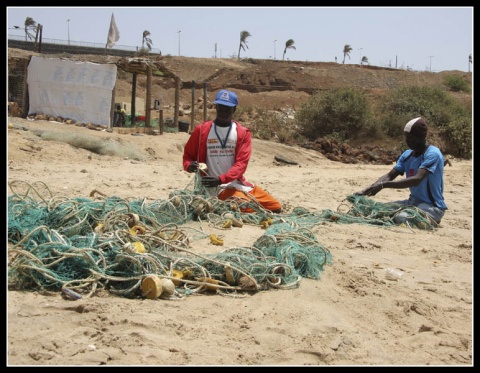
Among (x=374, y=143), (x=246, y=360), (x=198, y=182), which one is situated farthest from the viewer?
(x=374, y=143)

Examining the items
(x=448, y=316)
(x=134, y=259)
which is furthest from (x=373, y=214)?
(x=134, y=259)

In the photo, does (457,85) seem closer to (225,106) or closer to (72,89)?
(72,89)

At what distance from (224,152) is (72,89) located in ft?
→ 36.1

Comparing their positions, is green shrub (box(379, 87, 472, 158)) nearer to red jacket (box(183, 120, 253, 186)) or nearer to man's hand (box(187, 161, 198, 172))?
red jacket (box(183, 120, 253, 186))

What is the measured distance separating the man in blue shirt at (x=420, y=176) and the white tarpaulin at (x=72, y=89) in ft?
35.5

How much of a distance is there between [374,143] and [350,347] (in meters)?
18.7

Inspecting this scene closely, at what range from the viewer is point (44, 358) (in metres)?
2.82

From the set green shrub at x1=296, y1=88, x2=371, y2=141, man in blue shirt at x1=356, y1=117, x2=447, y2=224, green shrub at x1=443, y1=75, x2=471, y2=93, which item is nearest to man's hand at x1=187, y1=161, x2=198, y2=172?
man in blue shirt at x1=356, y1=117, x2=447, y2=224

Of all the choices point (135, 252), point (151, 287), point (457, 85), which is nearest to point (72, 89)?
point (135, 252)

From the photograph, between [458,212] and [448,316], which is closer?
[448,316]

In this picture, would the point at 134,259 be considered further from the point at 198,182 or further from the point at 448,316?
the point at 198,182

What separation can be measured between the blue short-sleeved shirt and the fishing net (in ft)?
5.85

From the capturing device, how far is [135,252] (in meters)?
4.01

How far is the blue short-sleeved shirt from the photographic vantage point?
21.9 feet
